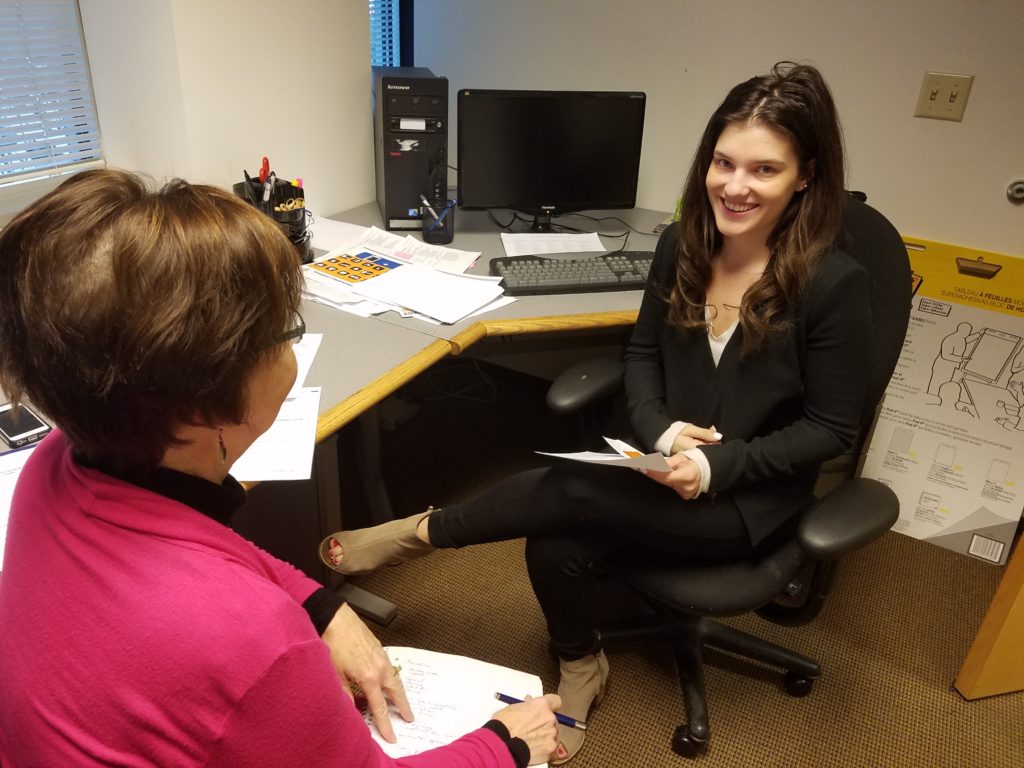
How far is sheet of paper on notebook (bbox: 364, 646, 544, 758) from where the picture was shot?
1003mm

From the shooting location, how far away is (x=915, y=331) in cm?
215

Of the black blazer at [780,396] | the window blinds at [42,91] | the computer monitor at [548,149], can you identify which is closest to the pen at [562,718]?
the black blazer at [780,396]

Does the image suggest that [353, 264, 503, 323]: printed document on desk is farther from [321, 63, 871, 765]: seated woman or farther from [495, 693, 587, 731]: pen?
[495, 693, 587, 731]: pen

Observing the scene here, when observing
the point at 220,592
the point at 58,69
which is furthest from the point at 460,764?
the point at 58,69

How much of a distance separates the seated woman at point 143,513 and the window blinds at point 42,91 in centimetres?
119

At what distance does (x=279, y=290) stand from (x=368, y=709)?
0.60m

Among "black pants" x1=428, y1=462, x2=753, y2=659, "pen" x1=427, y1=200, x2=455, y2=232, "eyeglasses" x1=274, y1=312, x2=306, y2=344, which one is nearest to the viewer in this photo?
"eyeglasses" x1=274, y1=312, x2=306, y2=344

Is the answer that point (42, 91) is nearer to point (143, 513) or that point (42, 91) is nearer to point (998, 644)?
point (143, 513)

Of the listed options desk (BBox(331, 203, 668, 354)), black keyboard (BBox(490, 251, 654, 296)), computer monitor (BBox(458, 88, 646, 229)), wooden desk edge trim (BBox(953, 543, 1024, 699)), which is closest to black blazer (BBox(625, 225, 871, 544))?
desk (BBox(331, 203, 668, 354))

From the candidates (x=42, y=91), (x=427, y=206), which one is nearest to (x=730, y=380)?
(x=427, y=206)

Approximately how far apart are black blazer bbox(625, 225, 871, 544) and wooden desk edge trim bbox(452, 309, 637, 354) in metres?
0.20

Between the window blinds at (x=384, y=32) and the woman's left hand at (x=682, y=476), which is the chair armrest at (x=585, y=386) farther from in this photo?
the window blinds at (x=384, y=32)

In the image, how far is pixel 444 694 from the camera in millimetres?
1062

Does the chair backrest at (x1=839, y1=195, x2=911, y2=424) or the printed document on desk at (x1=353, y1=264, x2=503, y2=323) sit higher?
the chair backrest at (x1=839, y1=195, x2=911, y2=424)
